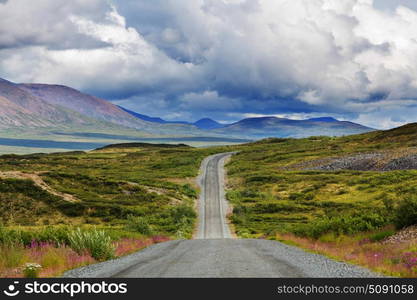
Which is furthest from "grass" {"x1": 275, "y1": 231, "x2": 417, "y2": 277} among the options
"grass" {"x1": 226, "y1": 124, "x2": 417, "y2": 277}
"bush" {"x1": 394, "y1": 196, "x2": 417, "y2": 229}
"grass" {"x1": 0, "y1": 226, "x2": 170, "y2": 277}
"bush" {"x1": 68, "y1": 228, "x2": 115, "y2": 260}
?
"grass" {"x1": 0, "y1": 226, "x2": 170, "y2": 277}

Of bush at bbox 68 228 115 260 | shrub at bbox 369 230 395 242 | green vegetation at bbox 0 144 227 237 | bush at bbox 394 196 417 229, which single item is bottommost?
green vegetation at bbox 0 144 227 237

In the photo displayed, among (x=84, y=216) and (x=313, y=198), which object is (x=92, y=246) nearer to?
(x=84, y=216)

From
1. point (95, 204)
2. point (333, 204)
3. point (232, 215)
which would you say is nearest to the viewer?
point (95, 204)

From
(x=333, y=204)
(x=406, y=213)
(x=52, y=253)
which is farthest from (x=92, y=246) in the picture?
(x=333, y=204)

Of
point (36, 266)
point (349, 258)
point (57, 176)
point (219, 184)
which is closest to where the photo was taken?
point (36, 266)

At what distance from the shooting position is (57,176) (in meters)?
95.0

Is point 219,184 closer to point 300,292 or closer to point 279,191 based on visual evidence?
point 279,191

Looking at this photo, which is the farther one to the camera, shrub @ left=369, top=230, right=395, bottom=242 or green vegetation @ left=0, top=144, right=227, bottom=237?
green vegetation @ left=0, top=144, right=227, bottom=237

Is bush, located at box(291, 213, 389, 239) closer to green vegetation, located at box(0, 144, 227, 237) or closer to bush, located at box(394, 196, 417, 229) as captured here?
bush, located at box(394, 196, 417, 229)

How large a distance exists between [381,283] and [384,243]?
443 inches

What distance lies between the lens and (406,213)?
2459 cm

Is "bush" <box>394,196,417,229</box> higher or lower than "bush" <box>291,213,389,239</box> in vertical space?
higher

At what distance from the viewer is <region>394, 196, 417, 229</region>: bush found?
2402 cm

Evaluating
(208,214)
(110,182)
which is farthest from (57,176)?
(208,214)
